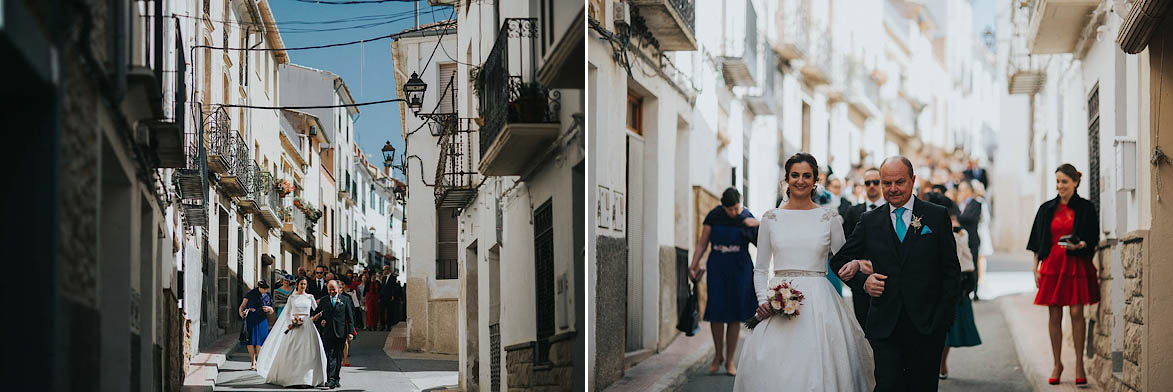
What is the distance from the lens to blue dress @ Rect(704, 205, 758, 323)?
26.7ft

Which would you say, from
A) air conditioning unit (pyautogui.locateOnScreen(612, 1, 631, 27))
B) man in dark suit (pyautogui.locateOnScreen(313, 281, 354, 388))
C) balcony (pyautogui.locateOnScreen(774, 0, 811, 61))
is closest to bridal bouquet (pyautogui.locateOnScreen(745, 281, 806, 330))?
balcony (pyautogui.locateOnScreen(774, 0, 811, 61))

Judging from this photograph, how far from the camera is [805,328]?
6102 millimetres

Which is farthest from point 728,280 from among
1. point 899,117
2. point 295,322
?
point 295,322

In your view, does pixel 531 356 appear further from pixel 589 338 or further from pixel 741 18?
pixel 741 18

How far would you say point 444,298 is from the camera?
117 inches

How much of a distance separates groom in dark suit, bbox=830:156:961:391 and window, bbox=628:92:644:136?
5.23 feet

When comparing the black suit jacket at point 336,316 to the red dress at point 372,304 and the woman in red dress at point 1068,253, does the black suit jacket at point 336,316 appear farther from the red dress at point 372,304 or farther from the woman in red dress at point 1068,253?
the woman in red dress at point 1068,253

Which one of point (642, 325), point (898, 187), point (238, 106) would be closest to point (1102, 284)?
point (898, 187)

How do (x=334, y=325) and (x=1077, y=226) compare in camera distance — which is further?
(x=1077, y=226)

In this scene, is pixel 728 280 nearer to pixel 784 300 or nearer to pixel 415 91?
pixel 784 300

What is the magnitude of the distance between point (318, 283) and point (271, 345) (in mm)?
167

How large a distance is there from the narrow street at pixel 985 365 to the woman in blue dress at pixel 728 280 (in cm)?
58

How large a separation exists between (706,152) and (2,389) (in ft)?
14.7

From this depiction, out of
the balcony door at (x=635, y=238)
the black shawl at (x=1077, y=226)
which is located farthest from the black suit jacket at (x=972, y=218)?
the balcony door at (x=635, y=238)
